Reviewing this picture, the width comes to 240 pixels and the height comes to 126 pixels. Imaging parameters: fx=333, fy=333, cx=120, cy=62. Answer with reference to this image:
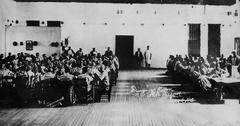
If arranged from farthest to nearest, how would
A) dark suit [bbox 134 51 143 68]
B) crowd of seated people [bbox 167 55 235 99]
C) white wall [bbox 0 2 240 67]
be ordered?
dark suit [bbox 134 51 143 68] < white wall [bbox 0 2 240 67] < crowd of seated people [bbox 167 55 235 99]

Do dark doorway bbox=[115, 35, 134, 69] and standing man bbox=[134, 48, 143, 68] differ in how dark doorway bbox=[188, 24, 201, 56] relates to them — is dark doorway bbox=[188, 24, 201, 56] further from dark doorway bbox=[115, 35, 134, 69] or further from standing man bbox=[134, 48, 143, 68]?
dark doorway bbox=[115, 35, 134, 69]

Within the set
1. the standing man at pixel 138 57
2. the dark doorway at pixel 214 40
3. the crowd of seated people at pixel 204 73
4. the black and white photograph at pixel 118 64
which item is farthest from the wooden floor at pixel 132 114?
the dark doorway at pixel 214 40

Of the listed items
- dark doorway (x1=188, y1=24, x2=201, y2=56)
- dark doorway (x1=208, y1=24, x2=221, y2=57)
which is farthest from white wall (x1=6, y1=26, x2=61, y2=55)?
dark doorway (x1=208, y1=24, x2=221, y2=57)

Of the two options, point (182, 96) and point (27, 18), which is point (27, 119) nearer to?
point (182, 96)

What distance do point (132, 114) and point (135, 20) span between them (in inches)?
411

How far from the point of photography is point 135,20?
17.1 m

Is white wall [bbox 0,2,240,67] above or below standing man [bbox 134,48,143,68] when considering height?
above

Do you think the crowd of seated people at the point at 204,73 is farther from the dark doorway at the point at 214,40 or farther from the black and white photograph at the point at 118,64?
the dark doorway at the point at 214,40

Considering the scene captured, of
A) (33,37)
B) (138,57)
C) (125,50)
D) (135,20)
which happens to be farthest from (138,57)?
(33,37)

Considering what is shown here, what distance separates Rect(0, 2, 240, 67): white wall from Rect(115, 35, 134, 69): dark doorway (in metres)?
0.24

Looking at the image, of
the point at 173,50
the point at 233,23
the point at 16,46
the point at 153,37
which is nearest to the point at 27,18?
the point at 16,46

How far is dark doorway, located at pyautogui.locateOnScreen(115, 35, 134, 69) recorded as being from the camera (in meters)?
17.3

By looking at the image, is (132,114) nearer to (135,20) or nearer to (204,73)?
(204,73)

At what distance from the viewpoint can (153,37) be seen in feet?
56.4
